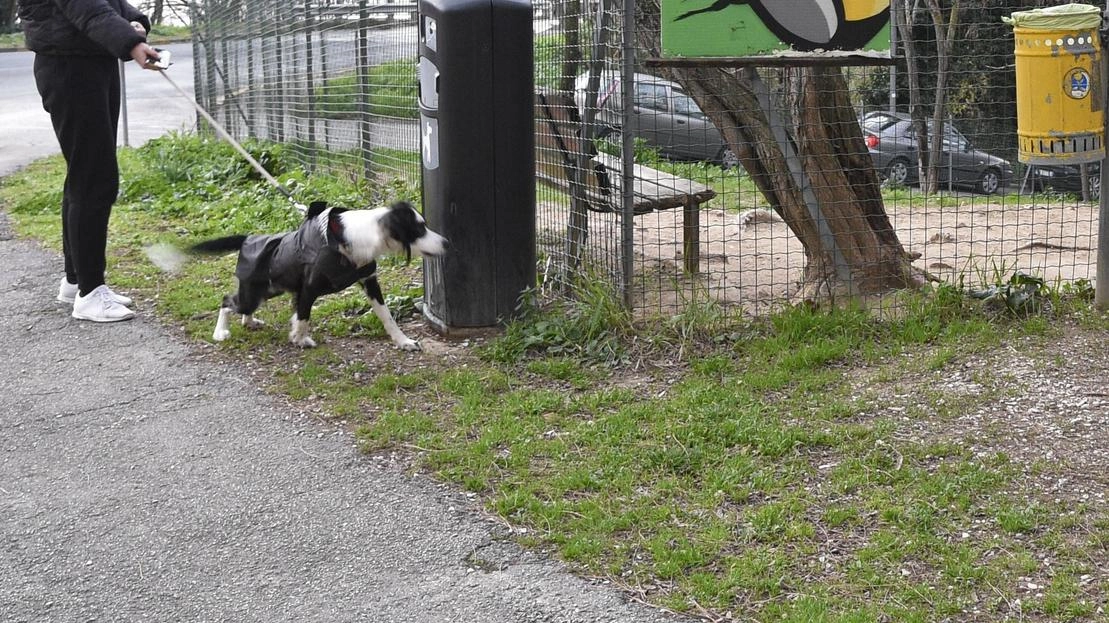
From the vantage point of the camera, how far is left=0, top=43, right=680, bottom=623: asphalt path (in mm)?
3266

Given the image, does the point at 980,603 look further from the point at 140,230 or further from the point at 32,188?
the point at 32,188

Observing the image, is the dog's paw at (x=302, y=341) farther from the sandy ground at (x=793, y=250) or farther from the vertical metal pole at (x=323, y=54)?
the vertical metal pole at (x=323, y=54)

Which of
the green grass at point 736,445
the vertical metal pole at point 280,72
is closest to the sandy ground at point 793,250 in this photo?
the green grass at point 736,445

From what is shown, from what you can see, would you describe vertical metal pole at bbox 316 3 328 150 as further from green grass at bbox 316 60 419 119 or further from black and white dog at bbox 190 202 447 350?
black and white dog at bbox 190 202 447 350

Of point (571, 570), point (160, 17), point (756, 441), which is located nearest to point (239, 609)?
point (571, 570)

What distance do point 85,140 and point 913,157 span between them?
778 cm

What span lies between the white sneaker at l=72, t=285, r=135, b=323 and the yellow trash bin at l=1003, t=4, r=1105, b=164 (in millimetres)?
4736

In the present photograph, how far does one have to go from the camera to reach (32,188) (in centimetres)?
1116

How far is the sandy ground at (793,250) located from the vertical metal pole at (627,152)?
110mm

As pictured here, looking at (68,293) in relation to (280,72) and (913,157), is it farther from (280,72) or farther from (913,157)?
(913,157)

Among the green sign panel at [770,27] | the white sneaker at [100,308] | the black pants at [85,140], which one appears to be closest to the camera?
the green sign panel at [770,27]

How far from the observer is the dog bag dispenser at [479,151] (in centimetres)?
537

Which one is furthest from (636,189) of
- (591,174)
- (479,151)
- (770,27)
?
(770,27)

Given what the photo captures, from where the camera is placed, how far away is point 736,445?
13.9 feet
